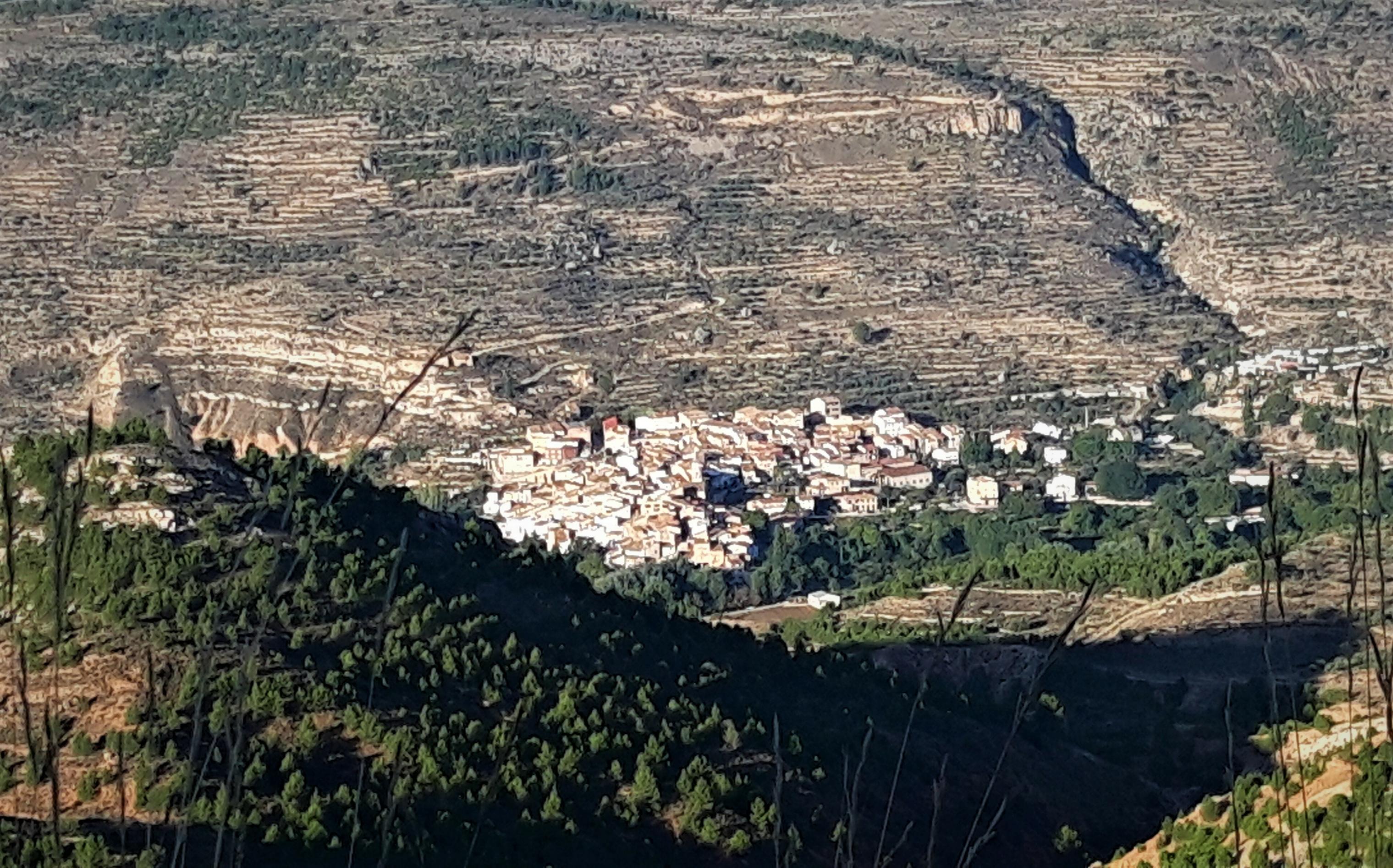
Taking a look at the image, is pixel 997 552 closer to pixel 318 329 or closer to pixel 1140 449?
pixel 1140 449

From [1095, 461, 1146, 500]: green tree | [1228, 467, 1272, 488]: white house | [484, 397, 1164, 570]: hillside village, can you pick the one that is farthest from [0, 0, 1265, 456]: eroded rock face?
[1228, 467, 1272, 488]: white house

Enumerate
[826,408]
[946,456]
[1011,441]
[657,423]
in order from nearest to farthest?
[946,456]
[1011,441]
[657,423]
[826,408]

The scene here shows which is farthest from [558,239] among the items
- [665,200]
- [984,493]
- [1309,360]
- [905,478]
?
[984,493]

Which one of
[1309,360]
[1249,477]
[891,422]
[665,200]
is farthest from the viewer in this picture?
[665,200]

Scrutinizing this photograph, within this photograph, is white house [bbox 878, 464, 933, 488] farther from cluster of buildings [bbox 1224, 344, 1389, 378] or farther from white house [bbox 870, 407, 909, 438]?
cluster of buildings [bbox 1224, 344, 1389, 378]

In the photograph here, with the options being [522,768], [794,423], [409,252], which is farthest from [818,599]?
[409,252]

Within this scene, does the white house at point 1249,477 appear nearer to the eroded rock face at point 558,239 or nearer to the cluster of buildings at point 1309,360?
the cluster of buildings at point 1309,360

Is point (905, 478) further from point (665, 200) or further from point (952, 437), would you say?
point (665, 200)
